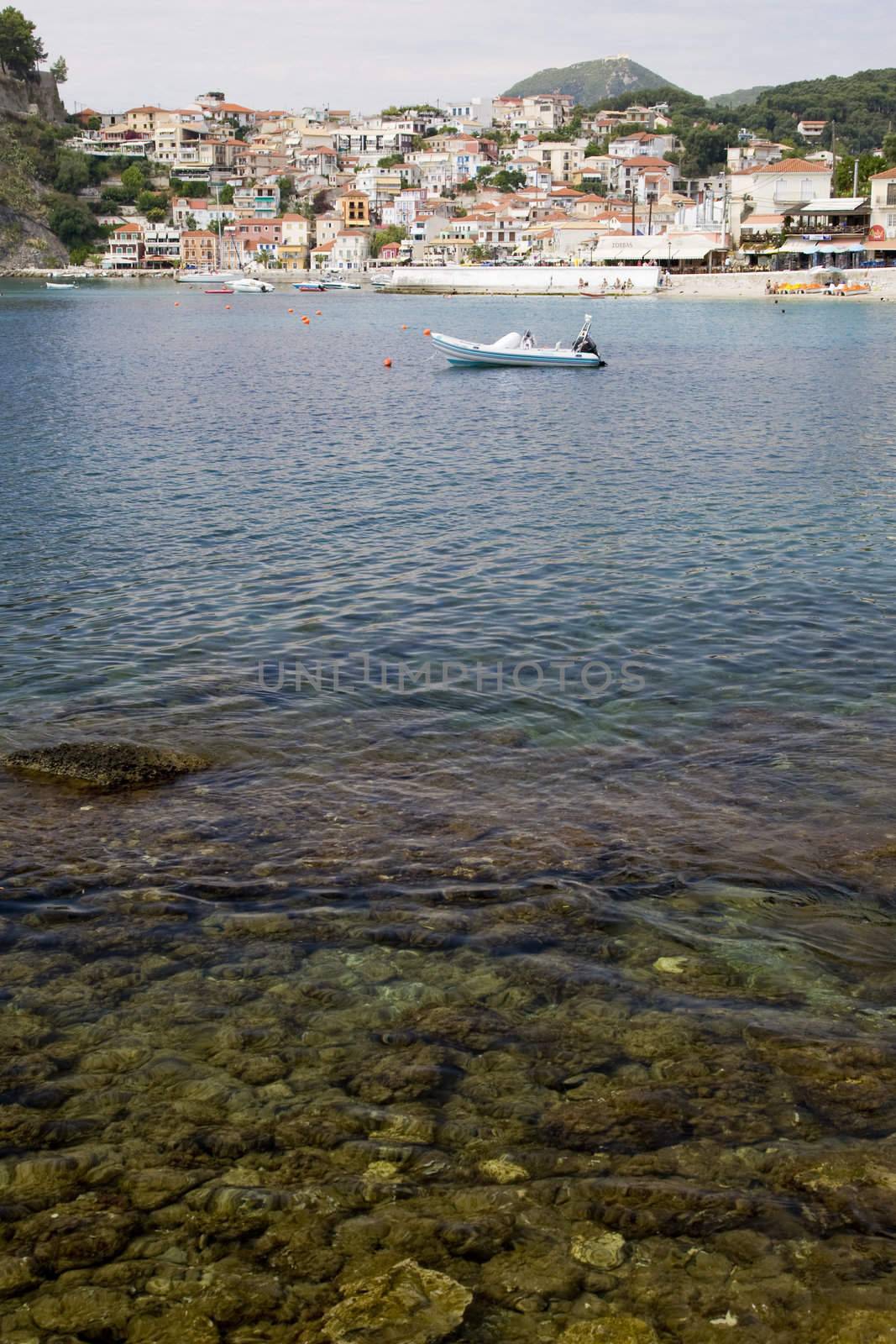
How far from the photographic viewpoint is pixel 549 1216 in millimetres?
4945

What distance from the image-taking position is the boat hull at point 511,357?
49.5 meters

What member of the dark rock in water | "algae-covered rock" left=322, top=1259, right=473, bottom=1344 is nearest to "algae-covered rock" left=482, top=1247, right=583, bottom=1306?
"algae-covered rock" left=322, top=1259, right=473, bottom=1344

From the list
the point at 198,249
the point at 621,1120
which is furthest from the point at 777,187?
the point at 621,1120

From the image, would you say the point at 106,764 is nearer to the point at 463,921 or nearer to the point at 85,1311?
the point at 463,921

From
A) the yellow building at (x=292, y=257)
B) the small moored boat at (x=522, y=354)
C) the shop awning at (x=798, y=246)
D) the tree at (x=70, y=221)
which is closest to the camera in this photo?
the small moored boat at (x=522, y=354)

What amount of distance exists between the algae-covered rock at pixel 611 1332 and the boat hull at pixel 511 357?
48.0 meters

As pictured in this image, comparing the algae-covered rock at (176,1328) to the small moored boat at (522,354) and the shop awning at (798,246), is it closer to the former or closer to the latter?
the small moored boat at (522,354)

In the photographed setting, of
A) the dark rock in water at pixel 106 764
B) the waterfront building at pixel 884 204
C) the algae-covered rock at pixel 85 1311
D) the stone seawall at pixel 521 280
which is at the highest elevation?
the waterfront building at pixel 884 204

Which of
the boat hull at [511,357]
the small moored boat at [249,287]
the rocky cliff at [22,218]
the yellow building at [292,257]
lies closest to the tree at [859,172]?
the small moored boat at [249,287]

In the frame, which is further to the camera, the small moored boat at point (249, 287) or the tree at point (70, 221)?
Result: the tree at point (70, 221)

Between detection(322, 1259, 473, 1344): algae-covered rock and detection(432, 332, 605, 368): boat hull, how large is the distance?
157ft

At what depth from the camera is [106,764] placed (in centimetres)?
1023

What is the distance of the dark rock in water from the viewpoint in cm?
1005

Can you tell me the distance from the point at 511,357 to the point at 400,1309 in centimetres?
4841
